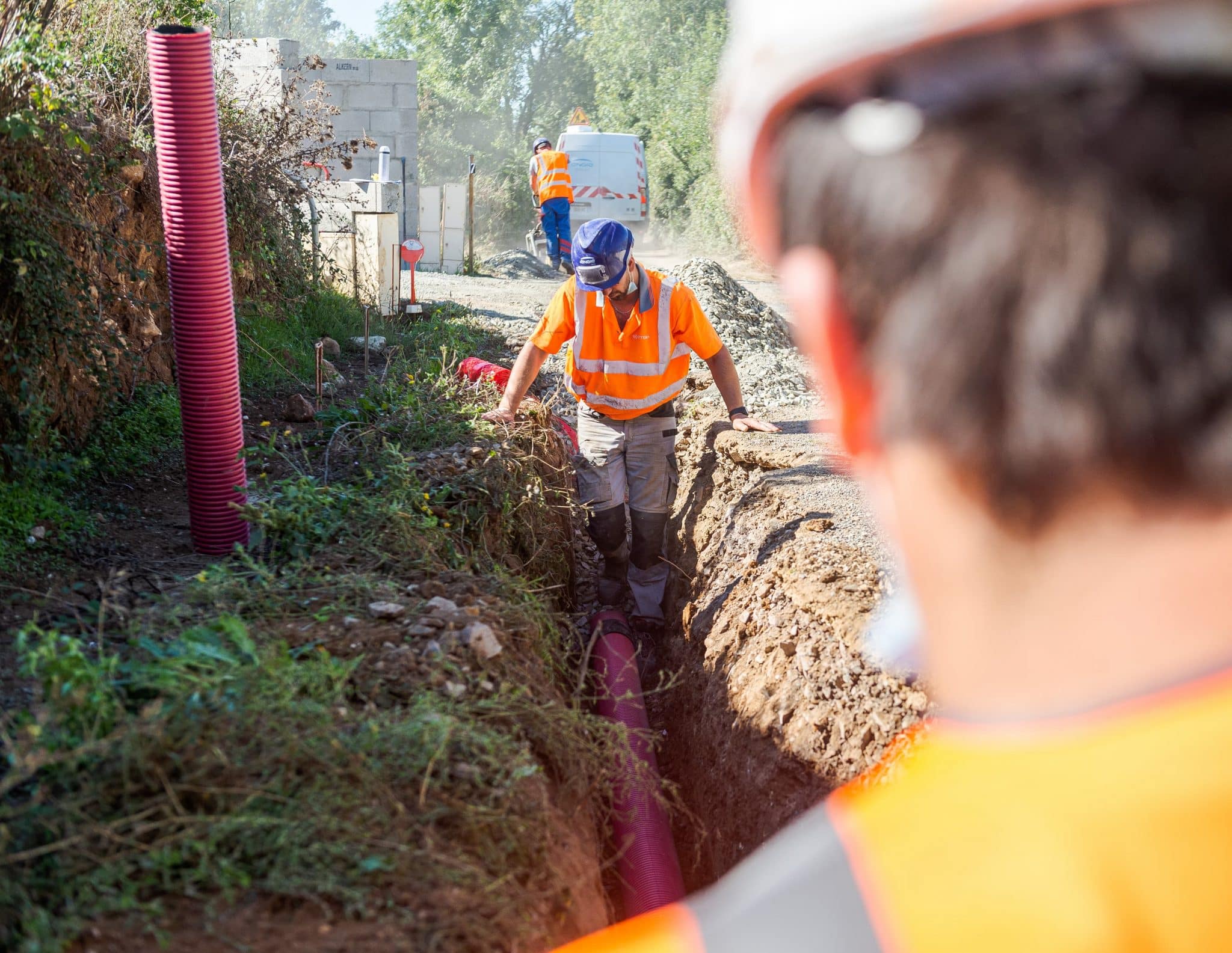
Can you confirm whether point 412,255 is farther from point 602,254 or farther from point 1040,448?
point 1040,448

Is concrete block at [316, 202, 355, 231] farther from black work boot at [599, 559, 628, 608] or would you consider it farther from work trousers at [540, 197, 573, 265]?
black work boot at [599, 559, 628, 608]

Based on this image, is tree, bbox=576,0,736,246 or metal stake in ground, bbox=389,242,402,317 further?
tree, bbox=576,0,736,246

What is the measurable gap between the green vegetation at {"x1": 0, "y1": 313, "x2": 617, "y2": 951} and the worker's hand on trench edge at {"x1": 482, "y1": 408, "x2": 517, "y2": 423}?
6.20 feet

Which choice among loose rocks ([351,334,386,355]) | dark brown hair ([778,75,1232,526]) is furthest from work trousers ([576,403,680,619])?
dark brown hair ([778,75,1232,526])

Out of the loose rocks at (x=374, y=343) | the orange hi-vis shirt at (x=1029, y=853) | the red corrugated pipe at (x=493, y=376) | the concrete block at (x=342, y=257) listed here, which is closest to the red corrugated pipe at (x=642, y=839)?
the orange hi-vis shirt at (x=1029, y=853)

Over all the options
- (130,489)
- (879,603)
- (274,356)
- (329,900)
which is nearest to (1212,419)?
(329,900)

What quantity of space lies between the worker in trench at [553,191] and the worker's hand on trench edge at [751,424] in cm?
1083

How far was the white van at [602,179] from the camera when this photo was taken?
20.8 m

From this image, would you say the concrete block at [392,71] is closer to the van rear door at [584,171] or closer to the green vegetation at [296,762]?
the van rear door at [584,171]

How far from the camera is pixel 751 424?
250 inches

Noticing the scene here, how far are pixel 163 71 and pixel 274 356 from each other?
439cm

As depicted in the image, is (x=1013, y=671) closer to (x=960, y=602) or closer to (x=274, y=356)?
(x=960, y=602)

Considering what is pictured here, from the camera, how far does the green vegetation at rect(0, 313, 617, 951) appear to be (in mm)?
2061

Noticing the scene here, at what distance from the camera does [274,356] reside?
798cm
